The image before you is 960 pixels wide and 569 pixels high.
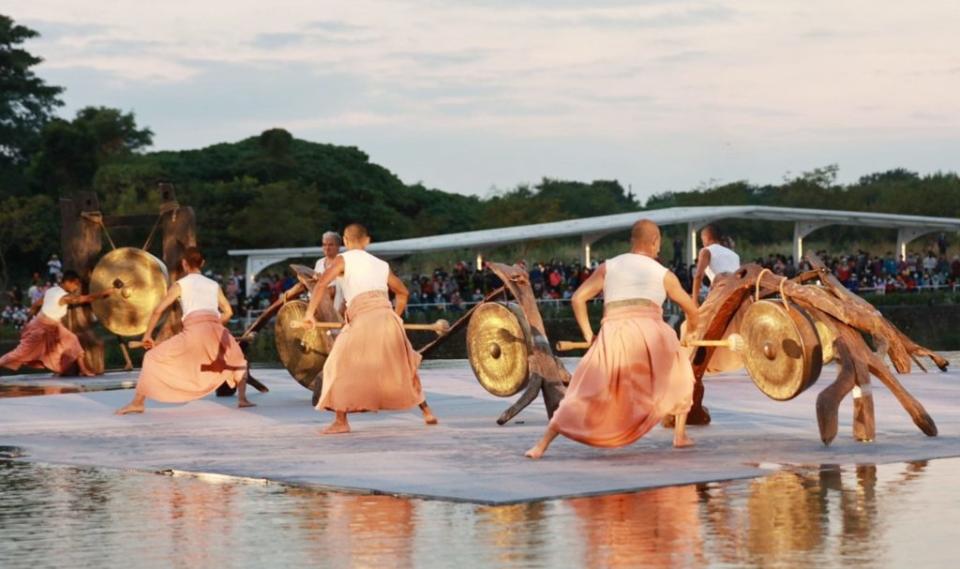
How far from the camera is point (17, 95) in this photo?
91.8 metres

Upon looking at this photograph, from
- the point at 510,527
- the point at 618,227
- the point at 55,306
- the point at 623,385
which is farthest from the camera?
the point at 618,227

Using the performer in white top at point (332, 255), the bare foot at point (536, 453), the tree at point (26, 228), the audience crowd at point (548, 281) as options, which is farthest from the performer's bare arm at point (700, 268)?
the tree at point (26, 228)

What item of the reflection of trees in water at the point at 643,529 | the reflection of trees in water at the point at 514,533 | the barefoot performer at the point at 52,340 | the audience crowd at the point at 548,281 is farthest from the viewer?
the audience crowd at the point at 548,281

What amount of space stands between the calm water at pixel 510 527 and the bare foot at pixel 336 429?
13.2ft

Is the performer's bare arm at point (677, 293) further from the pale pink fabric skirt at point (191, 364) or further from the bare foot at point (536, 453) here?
the pale pink fabric skirt at point (191, 364)

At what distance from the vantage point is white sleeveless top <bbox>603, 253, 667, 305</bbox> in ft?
44.8

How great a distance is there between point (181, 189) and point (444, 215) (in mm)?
21553

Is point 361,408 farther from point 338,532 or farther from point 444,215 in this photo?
point 444,215

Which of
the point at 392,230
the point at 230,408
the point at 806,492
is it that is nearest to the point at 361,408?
the point at 230,408

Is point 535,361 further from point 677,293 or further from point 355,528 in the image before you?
point 355,528

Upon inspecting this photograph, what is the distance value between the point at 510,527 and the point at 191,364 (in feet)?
33.7

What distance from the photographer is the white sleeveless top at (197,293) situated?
19.7 m

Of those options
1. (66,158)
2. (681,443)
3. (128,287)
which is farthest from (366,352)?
(66,158)

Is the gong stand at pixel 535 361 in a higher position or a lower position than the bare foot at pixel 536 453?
higher
